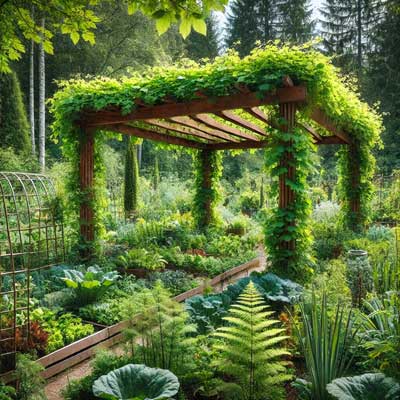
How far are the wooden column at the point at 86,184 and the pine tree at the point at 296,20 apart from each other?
718 inches

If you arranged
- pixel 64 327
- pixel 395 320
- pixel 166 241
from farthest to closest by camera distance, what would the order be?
pixel 166 241 < pixel 64 327 < pixel 395 320

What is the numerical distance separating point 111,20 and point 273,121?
45.7 feet

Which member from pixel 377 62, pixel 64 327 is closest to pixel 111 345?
pixel 64 327

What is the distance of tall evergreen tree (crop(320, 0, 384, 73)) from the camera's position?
21.8m

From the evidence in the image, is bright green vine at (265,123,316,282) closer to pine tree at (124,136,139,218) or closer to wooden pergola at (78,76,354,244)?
wooden pergola at (78,76,354,244)

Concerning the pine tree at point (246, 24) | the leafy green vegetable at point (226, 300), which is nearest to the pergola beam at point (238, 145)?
the leafy green vegetable at point (226, 300)

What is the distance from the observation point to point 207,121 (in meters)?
6.29

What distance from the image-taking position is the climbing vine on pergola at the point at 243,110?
4.73m

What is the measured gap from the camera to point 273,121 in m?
5.07

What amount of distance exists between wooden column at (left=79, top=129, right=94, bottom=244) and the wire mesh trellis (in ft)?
1.31

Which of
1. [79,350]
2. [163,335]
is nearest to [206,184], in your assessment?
[79,350]

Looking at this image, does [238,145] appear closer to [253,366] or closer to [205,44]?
[253,366]

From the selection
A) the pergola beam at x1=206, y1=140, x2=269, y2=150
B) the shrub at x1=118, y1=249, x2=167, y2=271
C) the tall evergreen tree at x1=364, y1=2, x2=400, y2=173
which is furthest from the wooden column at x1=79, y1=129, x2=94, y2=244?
the tall evergreen tree at x1=364, y1=2, x2=400, y2=173

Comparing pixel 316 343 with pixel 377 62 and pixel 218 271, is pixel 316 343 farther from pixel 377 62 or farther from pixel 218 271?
pixel 377 62
